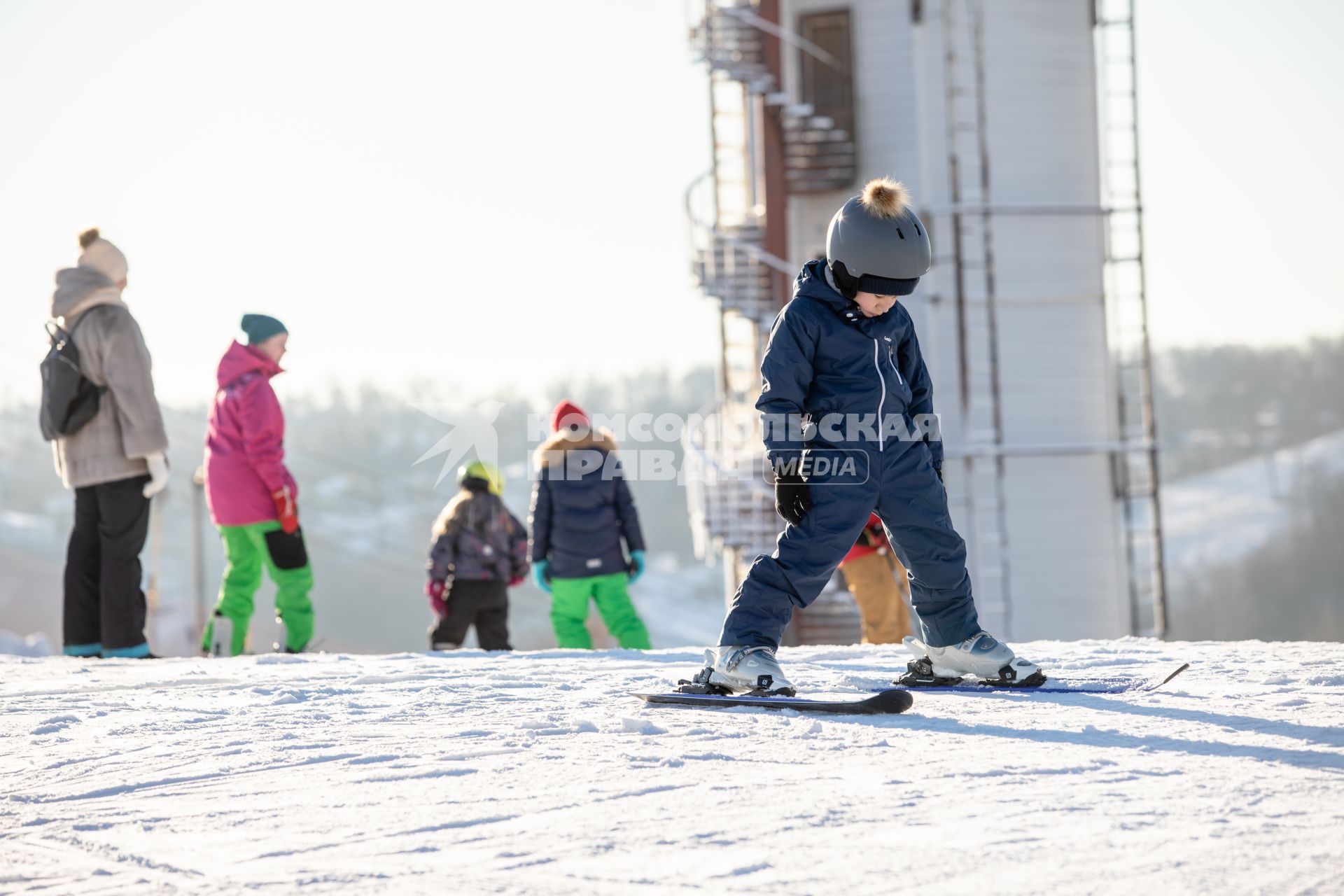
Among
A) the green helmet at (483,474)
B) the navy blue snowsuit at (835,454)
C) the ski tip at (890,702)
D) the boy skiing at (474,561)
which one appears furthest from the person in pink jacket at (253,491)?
the ski tip at (890,702)

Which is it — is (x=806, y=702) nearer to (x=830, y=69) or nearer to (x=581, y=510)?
(x=581, y=510)

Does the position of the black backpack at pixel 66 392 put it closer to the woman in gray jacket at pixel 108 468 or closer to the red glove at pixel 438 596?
the woman in gray jacket at pixel 108 468

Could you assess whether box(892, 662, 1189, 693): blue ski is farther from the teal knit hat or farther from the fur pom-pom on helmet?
the teal knit hat

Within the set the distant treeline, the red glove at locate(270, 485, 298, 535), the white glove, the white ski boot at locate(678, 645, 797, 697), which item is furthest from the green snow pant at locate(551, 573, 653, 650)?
the distant treeline

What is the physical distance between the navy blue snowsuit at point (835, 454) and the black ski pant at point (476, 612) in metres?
5.53

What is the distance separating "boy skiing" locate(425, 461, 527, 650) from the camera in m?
10.0

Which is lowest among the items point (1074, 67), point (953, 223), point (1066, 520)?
point (1066, 520)

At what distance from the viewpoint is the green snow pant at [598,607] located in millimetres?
8750

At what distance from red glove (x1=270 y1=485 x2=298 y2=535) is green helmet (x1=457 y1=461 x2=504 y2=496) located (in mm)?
2463

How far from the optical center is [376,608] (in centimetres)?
7431

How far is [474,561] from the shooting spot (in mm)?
10047

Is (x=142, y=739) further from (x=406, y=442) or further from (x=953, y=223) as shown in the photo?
(x=406, y=442)

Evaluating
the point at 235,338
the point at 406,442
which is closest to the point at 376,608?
the point at 406,442

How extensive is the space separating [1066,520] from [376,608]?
5725 centimetres
